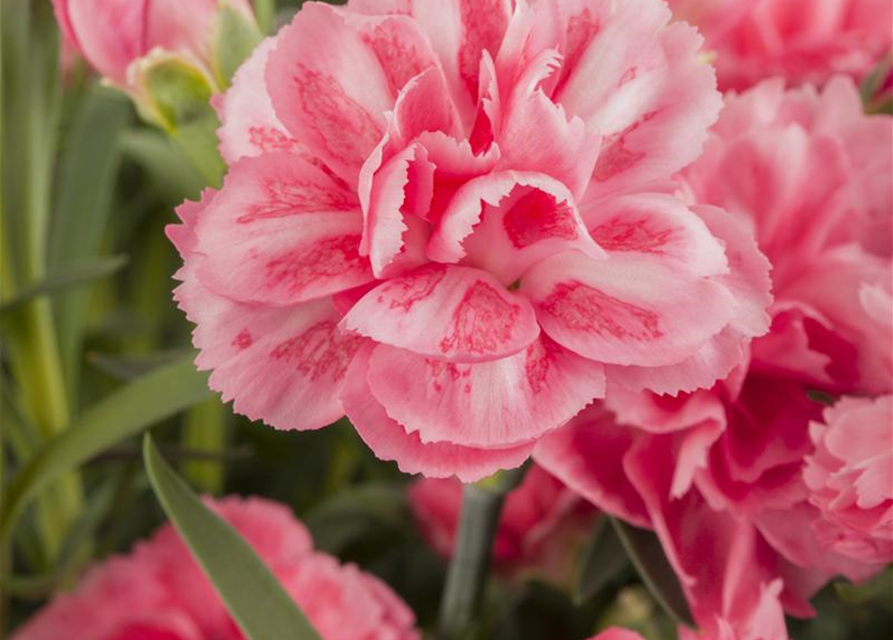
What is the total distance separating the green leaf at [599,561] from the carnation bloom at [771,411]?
0.20 ft

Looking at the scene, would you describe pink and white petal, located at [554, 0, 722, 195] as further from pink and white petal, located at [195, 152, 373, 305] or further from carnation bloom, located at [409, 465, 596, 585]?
carnation bloom, located at [409, 465, 596, 585]

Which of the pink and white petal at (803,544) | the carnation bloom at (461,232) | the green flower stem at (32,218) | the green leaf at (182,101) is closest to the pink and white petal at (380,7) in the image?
the carnation bloom at (461,232)

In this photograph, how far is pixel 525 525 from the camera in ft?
1.92

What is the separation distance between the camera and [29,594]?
0.61 metres

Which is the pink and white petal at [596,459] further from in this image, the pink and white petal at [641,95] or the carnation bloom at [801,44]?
the carnation bloom at [801,44]

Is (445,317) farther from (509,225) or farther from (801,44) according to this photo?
(801,44)

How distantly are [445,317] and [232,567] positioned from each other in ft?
0.48

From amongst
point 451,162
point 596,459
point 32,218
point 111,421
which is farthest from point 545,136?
point 32,218

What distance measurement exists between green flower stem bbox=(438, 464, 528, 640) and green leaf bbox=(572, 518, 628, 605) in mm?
38

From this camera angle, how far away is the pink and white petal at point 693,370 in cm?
31

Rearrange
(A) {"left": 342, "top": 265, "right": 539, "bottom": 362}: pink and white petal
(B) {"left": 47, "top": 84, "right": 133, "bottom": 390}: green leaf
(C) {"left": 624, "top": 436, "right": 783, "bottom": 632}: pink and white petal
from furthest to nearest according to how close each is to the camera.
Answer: (B) {"left": 47, "top": 84, "right": 133, "bottom": 390}: green leaf → (C) {"left": 624, "top": 436, "right": 783, "bottom": 632}: pink and white petal → (A) {"left": 342, "top": 265, "right": 539, "bottom": 362}: pink and white petal

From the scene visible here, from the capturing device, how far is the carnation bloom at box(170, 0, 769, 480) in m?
0.29

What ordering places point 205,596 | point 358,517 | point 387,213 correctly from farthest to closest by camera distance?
point 358,517, point 205,596, point 387,213

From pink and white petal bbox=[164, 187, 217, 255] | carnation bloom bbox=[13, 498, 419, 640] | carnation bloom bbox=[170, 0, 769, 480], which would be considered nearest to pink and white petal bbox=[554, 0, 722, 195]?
carnation bloom bbox=[170, 0, 769, 480]
